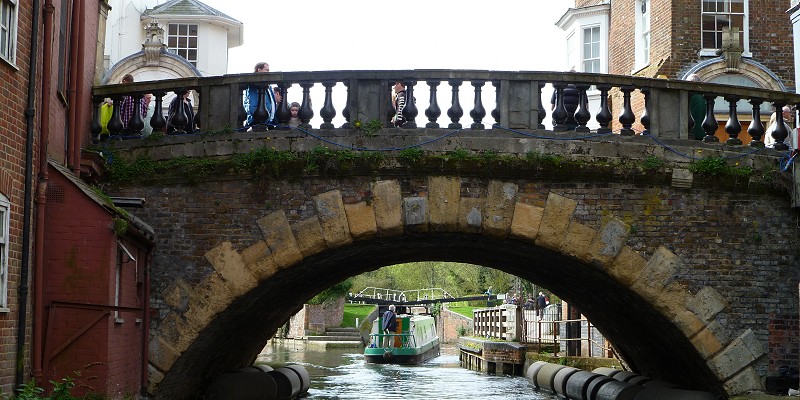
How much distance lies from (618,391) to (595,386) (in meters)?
1.65

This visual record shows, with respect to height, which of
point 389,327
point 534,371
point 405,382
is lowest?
point 405,382

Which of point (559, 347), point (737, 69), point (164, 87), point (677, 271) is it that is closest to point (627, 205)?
point (677, 271)

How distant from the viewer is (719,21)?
81.1 feet

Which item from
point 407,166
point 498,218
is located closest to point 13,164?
point 407,166

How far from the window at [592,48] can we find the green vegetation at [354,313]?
32.4m

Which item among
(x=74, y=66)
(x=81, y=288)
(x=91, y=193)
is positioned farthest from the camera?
(x=74, y=66)

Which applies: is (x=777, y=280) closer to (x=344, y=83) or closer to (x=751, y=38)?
(x=344, y=83)

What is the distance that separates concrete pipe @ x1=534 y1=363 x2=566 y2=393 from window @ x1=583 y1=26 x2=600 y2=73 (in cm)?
794

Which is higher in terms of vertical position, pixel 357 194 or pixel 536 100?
pixel 536 100

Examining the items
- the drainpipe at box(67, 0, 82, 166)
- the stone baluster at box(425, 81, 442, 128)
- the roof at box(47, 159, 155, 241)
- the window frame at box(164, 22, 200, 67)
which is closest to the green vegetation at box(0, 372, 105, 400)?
the roof at box(47, 159, 155, 241)

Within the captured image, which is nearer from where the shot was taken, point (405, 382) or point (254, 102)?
point (254, 102)

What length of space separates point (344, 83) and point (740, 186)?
14.1 ft

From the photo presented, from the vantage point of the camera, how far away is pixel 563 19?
29.0 m

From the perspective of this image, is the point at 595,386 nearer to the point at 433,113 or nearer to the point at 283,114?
the point at 433,113
